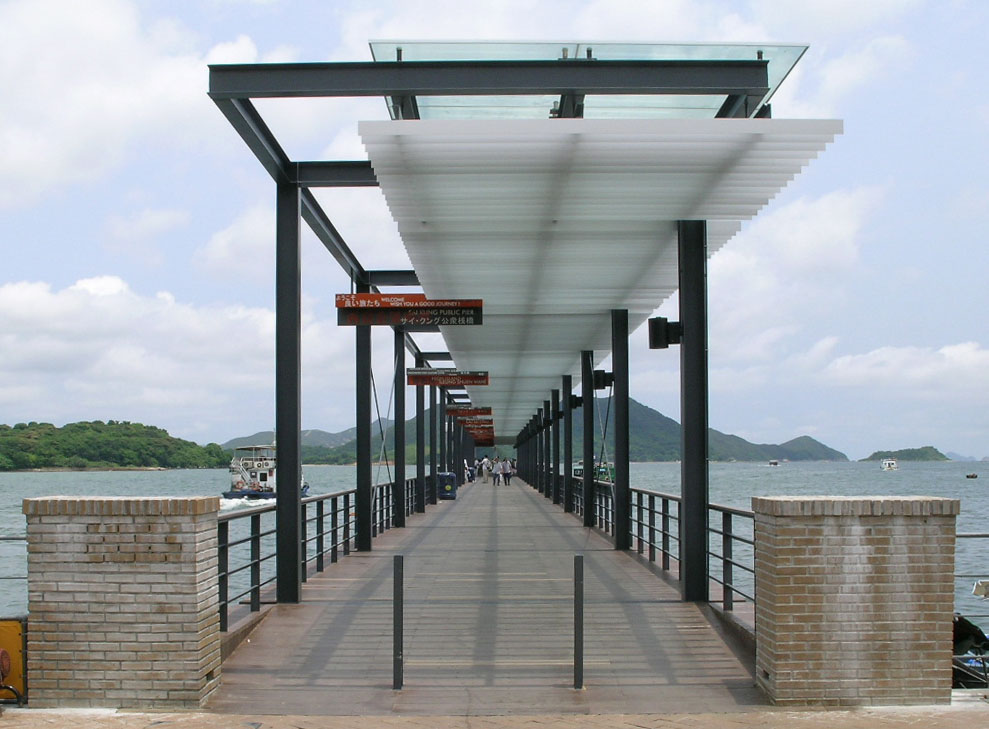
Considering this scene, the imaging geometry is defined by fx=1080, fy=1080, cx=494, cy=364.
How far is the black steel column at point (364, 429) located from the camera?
47.6 ft

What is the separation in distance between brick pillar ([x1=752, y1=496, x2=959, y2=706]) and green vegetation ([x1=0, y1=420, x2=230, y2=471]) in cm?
9123

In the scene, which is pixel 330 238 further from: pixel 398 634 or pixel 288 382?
pixel 398 634

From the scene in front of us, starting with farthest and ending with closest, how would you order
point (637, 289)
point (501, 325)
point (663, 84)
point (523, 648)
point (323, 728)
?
1. point (501, 325)
2. point (637, 289)
3. point (663, 84)
4. point (523, 648)
5. point (323, 728)

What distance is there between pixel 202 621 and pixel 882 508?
380 centimetres

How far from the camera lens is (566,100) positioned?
848 centimetres

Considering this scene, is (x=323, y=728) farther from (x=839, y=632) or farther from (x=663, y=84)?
(x=663, y=84)

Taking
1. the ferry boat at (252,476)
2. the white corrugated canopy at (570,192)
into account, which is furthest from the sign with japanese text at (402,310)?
the ferry boat at (252,476)

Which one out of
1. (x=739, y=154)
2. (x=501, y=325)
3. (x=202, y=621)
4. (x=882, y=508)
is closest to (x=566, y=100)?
(x=739, y=154)

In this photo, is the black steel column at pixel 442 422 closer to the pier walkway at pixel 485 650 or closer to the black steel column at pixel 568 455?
the black steel column at pixel 568 455

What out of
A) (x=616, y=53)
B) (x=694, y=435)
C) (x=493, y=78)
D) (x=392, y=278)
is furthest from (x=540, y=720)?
(x=392, y=278)

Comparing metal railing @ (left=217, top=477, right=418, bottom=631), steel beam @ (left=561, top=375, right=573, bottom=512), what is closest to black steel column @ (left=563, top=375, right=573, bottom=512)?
steel beam @ (left=561, top=375, right=573, bottom=512)

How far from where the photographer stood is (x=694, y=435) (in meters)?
9.61

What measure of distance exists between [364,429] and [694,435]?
637 cm

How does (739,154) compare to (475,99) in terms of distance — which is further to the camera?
(475,99)
